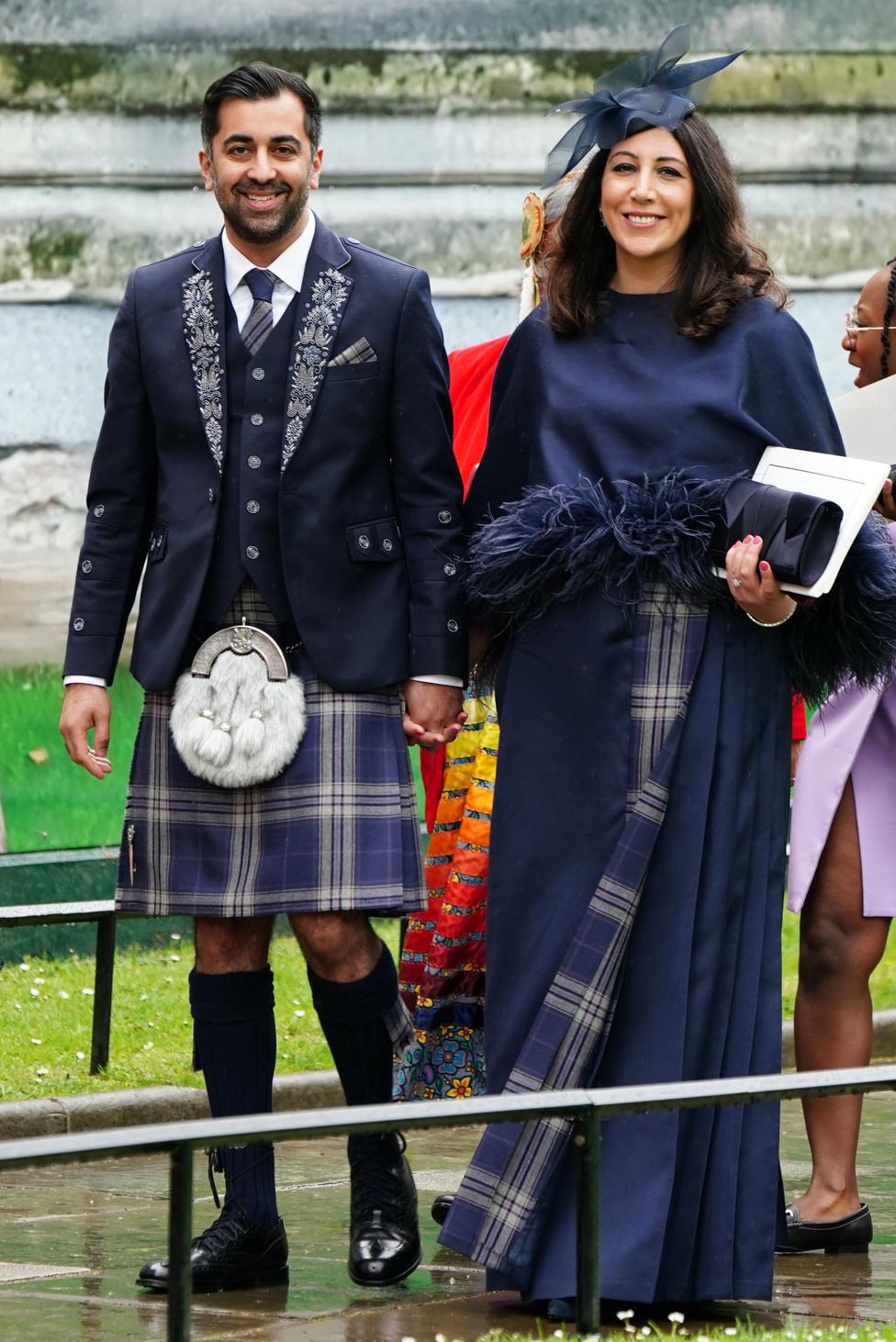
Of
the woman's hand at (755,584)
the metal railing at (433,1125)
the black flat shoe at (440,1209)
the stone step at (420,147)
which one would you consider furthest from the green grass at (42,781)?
the metal railing at (433,1125)

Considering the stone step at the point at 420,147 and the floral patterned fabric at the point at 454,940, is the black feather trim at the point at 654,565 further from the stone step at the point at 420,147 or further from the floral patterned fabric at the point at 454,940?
the stone step at the point at 420,147

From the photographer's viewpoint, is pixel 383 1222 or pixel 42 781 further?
pixel 42 781

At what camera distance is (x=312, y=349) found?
486 centimetres

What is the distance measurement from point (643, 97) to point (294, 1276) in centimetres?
225

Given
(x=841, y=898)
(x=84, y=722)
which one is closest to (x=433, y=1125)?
(x=84, y=722)

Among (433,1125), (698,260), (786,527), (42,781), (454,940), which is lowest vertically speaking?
(42,781)

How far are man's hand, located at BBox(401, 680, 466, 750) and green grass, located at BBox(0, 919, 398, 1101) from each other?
2574 millimetres

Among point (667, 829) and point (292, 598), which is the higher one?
point (292, 598)

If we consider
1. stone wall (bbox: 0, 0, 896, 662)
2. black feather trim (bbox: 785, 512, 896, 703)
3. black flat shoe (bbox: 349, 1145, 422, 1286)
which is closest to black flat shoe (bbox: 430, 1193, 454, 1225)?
black flat shoe (bbox: 349, 1145, 422, 1286)

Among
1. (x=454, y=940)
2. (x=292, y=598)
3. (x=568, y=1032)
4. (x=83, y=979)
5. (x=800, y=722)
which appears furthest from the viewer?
(x=83, y=979)

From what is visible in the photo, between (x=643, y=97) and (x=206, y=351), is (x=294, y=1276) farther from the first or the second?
(x=643, y=97)

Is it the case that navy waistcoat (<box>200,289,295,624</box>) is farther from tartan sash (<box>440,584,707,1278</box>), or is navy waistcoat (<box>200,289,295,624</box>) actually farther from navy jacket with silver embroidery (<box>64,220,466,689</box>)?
tartan sash (<box>440,584,707,1278</box>)

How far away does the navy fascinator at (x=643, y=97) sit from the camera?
186 inches

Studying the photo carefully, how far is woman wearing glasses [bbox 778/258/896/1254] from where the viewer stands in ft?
17.5
